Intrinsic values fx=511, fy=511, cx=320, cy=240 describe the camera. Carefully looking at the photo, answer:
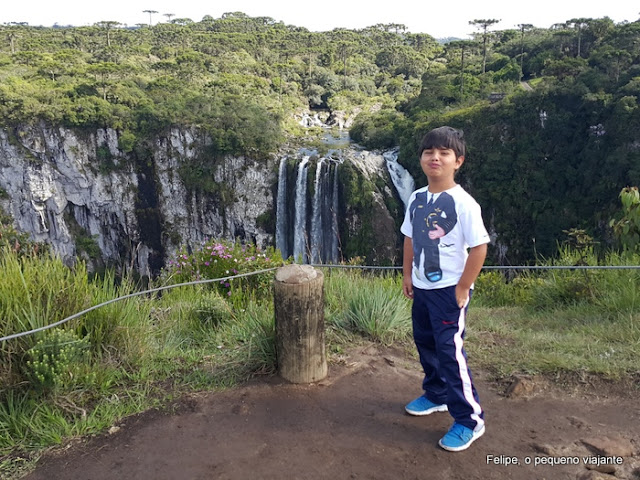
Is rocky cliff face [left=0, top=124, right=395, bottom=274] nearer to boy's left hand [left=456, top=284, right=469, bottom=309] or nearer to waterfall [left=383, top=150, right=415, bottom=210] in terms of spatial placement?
waterfall [left=383, top=150, right=415, bottom=210]

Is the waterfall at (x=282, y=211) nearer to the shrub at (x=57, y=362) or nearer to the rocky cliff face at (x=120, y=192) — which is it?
the rocky cliff face at (x=120, y=192)

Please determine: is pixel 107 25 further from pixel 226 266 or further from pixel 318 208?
pixel 226 266

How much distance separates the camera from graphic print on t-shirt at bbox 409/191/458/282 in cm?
221

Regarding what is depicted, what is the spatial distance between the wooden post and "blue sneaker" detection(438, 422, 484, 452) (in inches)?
33.1

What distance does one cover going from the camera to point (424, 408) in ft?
8.17

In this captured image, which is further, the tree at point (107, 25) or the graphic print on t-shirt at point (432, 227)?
the tree at point (107, 25)

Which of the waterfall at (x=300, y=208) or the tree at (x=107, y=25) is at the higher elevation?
the tree at (x=107, y=25)

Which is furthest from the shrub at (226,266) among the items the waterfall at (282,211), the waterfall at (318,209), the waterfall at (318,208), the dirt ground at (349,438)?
the waterfall at (282,211)

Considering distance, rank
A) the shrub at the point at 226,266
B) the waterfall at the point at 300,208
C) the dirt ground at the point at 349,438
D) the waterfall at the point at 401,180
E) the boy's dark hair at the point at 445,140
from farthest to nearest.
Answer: the waterfall at the point at 401,180
the waterfall at the point at 300,208
the shrub at the point at 226,266
the boy's dark hair at the point at 445,140
the dirt ground at the point at 349,438

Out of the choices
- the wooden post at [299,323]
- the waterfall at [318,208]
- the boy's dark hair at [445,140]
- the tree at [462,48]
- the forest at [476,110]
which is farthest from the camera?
the tree at [462,48]

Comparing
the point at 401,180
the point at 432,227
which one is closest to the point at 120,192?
the point at 401,180

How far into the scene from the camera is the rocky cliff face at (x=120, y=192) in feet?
92.4

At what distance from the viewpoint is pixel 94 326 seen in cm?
279

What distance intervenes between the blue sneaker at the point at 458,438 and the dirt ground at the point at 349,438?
0.09ft
